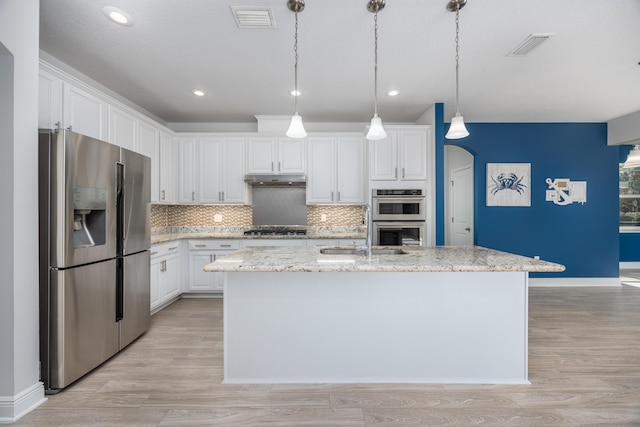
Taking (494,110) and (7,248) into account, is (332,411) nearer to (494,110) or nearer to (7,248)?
(7,248)

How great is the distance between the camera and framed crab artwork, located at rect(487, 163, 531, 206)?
5.35 m

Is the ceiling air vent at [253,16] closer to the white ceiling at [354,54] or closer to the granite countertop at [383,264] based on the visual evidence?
the white ceiling at [354,54]

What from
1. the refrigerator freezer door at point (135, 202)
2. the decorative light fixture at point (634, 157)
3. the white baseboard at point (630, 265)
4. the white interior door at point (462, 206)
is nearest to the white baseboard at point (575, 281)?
the white interior door at point (462, 206)

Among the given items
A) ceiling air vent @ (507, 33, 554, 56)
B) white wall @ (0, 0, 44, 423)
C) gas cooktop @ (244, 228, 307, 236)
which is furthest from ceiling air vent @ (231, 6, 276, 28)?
gas cooktop @ (244, 228, 307, 236)

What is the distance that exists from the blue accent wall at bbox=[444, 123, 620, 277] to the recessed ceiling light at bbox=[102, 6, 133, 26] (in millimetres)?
4827

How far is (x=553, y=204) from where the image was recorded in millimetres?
5367

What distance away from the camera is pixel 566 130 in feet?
17.5

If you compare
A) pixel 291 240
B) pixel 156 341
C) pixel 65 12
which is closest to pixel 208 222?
pixel 291 240

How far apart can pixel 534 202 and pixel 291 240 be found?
407 centimetres

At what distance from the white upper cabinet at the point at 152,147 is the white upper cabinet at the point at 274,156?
1.22 m

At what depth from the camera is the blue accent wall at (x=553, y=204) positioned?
5.35 metres

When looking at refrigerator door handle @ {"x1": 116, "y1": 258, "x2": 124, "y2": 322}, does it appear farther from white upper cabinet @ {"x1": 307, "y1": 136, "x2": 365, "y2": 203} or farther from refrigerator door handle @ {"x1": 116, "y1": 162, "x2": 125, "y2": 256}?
white upper cabinet @ {"x1": 307, "y1": 136, "x2": 365, "y2": 203}

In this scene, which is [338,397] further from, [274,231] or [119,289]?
[274,231]

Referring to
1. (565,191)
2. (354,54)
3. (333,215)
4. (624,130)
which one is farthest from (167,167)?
(624,130)
